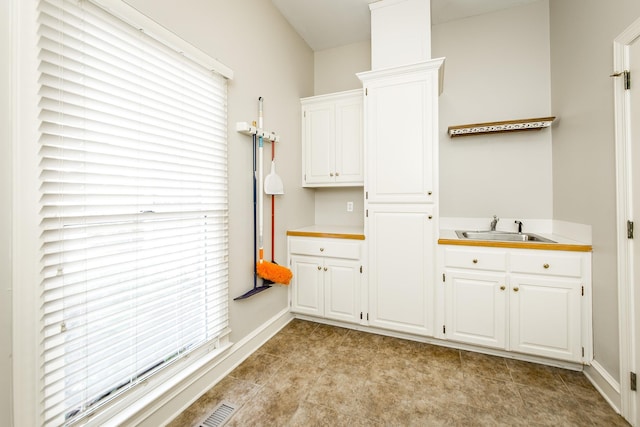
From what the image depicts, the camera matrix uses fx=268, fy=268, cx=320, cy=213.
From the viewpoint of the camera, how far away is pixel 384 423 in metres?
1.48

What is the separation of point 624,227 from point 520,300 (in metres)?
0.78

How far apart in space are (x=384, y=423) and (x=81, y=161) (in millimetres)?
1960

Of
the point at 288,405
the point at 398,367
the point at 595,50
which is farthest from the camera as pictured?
the point at 398,367

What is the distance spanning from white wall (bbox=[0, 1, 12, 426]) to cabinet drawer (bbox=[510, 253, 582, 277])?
2.75m

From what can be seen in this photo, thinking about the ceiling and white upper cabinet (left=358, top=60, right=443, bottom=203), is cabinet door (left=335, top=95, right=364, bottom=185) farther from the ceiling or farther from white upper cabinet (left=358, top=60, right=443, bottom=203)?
the ceiling

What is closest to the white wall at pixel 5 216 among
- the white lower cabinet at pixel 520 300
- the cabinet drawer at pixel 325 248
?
the cabinet drawer at pixel 325 248

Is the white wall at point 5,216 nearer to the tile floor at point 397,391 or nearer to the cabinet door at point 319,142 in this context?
the tile floor at point 397,391

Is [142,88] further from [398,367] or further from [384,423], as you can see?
[398,367]

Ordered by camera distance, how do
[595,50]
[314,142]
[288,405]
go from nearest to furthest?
[288,405], [595,50], [314,142]

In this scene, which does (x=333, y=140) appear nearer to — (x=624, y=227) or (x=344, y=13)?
(x=344, y=13)

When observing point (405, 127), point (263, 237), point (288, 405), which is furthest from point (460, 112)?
point (288, 405)

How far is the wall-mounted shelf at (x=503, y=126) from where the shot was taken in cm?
229

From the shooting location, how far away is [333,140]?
2859mm

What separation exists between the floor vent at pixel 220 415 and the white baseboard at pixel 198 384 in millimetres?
174
